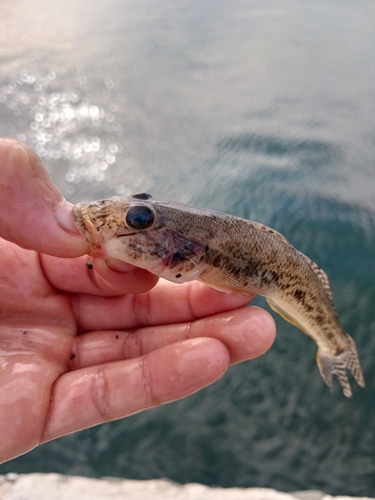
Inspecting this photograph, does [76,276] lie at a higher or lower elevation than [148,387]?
higher

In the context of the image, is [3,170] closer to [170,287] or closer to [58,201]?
[58,201]

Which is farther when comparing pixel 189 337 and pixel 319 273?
pixel 319 273

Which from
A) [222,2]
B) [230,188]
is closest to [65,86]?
[230,188]

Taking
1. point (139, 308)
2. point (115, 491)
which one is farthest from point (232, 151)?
point (115, 491)

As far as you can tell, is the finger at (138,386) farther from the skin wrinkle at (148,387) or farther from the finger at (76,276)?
the finger at (76,276)

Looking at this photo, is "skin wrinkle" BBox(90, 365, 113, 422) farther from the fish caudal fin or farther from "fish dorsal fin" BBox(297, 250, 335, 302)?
the fish caudal fin

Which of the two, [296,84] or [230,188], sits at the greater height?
[296,84]

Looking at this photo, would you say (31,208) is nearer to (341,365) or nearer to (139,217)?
(139,217)

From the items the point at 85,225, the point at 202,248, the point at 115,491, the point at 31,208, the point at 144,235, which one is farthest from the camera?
the point at 115,491
